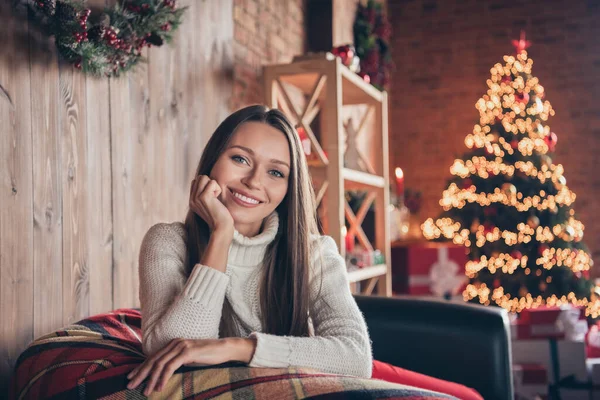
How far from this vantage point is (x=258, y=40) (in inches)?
122

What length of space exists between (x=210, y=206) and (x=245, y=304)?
0.26 m

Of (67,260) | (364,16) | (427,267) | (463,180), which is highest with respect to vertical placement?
(364,16)

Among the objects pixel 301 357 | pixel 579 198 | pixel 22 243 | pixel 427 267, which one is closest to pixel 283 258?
pixel 301 357

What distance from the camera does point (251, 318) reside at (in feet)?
4.76

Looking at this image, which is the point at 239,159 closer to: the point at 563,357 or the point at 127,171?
the point at 127,171

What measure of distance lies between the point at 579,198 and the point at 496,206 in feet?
5.20

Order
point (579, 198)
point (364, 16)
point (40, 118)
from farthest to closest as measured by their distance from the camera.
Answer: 1. point (579, 198)
2. point (364, 16)
3. point (40, 118)

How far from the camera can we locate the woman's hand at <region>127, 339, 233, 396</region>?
102 centimetres

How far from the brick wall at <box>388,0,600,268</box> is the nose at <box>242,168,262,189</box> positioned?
4496 mm

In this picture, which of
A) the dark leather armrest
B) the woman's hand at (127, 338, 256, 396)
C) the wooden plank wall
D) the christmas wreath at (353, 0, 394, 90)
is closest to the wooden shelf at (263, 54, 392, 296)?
the christmas wreath at (353, 0, 394, 90)

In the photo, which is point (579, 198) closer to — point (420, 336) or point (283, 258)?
point (420, 336)

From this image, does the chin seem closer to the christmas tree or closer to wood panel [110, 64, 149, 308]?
wood panel [110, 64, 149, 308]

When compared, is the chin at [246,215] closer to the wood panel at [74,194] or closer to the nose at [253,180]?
the nose at [253,180]

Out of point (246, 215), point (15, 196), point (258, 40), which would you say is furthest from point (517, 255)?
point (15, 196)
